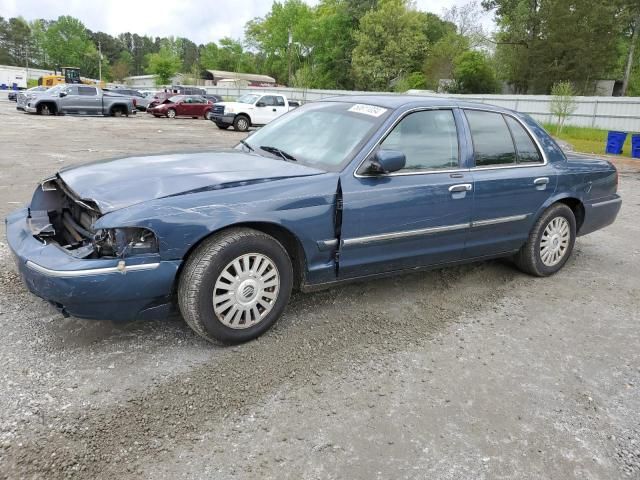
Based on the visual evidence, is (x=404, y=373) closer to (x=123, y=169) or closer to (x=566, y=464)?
(x=566, y=464)

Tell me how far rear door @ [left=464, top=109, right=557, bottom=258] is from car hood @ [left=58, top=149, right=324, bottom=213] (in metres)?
1.48

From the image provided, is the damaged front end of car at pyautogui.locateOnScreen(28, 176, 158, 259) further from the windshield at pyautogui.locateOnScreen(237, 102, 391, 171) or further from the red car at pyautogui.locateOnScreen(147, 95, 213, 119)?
the red car at pyautogui.locateOnScreen(147, 95, 213, 119)

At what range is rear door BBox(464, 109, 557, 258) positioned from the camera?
4.12m

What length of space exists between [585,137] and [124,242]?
24852 mm

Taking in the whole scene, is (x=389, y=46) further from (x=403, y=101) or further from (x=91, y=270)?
(x=91, y=270)

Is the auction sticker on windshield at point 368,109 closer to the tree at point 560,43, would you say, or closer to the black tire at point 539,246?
the black tire at point 539,246

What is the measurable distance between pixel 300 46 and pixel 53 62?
55.6m

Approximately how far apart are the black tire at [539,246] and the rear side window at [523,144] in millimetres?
503

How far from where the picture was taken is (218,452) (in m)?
2.32

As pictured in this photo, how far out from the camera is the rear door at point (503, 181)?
4121 mm

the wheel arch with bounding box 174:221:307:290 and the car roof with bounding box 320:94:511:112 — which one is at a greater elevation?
the car roof with bounding box 320:94:511:112

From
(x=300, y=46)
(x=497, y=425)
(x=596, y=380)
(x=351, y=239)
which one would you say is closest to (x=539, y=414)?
(x=497, y=425)

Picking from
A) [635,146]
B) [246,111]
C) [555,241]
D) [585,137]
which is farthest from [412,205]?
[585,137]

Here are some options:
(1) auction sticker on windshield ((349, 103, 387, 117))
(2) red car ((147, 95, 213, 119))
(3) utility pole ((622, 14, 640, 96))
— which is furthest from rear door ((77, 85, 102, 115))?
(3) utility pole ((622, 14, 640, 96))
